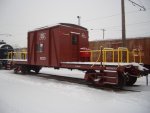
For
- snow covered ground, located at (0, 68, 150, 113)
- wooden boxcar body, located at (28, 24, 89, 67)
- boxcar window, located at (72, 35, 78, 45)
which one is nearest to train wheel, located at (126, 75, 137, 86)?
snow covered ground, located at (0, 68, 150, 113)

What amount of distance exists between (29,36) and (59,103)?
980cm

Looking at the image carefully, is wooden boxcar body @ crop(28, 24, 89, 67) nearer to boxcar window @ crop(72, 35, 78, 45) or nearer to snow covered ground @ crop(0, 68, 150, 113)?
boxcar window @ crop(72, 35, 78, 45)

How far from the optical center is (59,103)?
6.67m

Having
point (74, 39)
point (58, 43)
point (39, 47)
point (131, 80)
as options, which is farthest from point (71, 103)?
point (39, 47)

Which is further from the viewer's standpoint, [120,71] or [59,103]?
[120,71]

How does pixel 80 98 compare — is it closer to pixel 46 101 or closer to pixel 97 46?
pixel 46 101

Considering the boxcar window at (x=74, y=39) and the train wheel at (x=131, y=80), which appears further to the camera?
the boxcar window at (x=74, y=39)

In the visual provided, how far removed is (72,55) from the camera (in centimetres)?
1248

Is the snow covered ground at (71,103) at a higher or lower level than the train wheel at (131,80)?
lower

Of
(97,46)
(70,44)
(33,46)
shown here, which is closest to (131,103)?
(70,44)

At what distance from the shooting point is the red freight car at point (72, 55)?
9.34m

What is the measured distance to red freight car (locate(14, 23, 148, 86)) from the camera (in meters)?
9.34

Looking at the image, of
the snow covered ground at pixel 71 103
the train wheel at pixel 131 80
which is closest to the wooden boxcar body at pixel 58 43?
the train wheel at pixel 131 80

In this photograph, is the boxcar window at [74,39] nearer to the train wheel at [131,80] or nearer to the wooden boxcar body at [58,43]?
the wooden boxcar body at [58,43]
